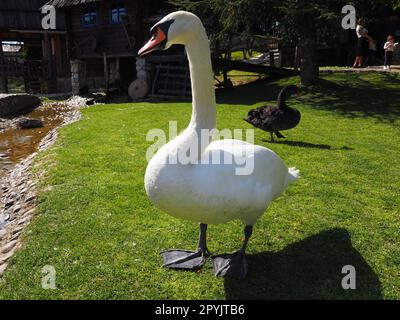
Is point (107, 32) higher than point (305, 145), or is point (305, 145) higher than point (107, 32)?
point (107, 32)

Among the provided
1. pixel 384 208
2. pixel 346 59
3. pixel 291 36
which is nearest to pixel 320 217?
pixel 384 208

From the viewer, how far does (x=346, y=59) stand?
22.4 meters

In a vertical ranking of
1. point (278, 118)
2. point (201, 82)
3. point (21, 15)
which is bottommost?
point (278, 118)

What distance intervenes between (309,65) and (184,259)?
41.5 feet

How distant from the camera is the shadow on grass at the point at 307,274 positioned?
3.31 metres

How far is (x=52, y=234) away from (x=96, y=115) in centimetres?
886

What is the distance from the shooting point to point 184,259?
12.3 ft

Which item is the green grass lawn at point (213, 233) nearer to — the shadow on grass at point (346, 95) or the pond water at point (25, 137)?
the pond water at point (25, 137)

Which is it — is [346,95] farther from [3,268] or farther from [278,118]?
[3,268]

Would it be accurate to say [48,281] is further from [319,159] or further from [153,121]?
[153,121]

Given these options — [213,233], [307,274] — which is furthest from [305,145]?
[307,274]

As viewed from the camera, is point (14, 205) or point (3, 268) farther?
point (14, 205)

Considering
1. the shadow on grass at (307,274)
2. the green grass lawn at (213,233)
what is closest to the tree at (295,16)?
the green grass lawn at (213,233)

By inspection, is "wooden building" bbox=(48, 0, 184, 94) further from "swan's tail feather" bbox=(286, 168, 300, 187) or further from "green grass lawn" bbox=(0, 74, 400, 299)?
"swan's tail feather" bbox=(286, 168, 300, 187)
